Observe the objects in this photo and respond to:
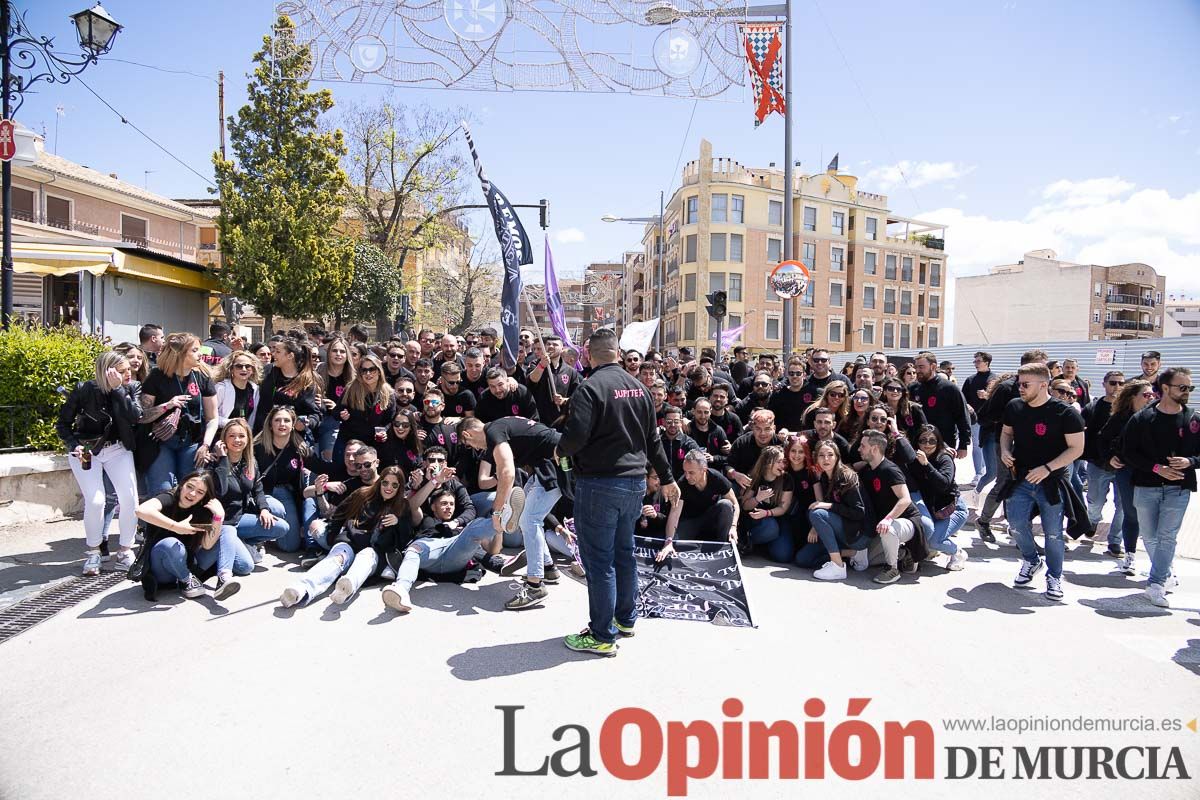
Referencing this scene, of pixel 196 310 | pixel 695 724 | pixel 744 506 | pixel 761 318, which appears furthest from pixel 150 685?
pixel 761 318

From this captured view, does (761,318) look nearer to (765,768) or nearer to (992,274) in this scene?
(992,274)

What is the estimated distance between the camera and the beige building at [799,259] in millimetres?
51250

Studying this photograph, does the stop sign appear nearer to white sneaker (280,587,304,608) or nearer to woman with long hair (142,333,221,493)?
woman with long hair (142,333,221,493)

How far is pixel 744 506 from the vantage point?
668cm

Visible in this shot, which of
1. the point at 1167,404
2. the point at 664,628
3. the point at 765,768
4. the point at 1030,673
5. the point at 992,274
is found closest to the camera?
the point at 765,768

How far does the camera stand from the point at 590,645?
4395mm

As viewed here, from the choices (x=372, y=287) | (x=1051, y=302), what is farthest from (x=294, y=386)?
(x=1051, y=302)

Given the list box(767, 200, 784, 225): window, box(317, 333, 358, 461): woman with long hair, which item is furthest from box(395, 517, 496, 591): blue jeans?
box(767, 200, 784, 225): window

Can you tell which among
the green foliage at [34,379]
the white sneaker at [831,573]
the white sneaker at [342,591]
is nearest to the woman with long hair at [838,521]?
the white sneaker at [831,573]

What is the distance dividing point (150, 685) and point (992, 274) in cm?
7353

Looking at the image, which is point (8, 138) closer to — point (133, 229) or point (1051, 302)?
point (133, 229)

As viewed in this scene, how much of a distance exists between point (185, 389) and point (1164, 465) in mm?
7698

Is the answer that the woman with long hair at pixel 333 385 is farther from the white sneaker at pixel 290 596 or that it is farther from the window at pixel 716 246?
the window at pixel 716 246

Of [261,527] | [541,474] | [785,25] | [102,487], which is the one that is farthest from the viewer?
[785,25]
